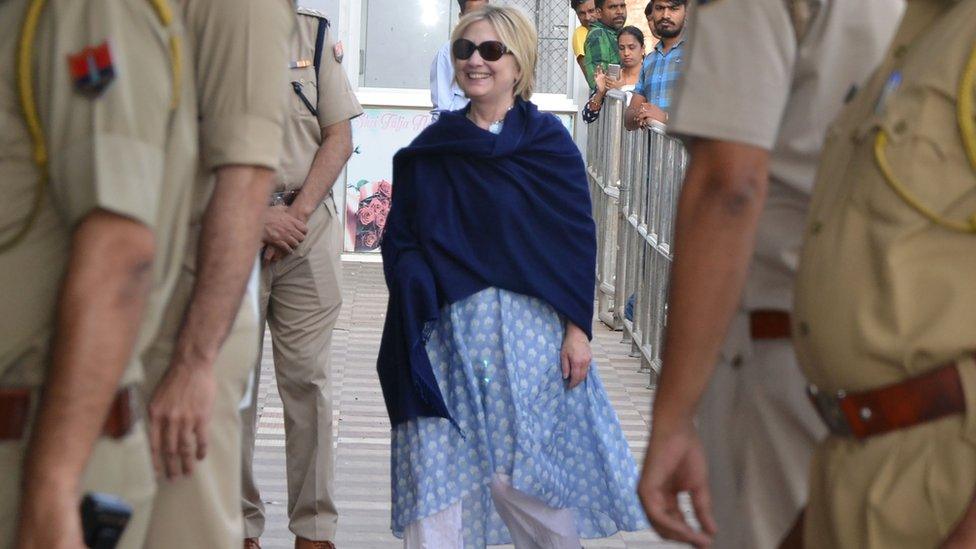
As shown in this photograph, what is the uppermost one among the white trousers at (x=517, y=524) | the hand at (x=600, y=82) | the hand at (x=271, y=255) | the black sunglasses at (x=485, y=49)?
the black sunglasses at (x=485, y=49)

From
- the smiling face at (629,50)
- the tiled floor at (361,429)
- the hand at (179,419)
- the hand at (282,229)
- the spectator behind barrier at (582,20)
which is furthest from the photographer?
the spectator behind barrier at (582,20)

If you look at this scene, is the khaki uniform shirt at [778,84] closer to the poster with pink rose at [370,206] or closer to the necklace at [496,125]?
the necklace at [496,125]

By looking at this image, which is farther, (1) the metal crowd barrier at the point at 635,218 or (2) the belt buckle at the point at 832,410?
(1) the metal crowd barrier at the point at 635,218

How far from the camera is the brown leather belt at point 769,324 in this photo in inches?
128

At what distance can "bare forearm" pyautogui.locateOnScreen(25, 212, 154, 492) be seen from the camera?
2488mm

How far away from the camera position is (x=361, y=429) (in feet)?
27.7

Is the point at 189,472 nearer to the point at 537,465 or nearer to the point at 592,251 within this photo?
the point at 537,465

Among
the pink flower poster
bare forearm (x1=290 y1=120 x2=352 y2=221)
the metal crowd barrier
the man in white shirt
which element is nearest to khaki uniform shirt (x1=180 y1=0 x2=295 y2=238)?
bare forearm (x1=290 y1=120 x2=352 y2=221)

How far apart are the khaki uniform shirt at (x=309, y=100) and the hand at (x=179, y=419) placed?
9.99ft

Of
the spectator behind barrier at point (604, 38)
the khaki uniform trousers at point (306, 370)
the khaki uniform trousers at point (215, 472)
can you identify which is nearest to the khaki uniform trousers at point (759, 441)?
the khaki uniform trousers at point (215, 472)

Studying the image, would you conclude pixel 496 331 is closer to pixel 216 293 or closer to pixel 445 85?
pixel 216 293

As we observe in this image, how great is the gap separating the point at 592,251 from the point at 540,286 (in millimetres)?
301

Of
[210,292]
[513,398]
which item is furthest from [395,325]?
[210,292]

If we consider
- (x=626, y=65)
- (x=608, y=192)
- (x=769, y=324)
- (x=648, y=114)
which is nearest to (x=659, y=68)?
(x=648, y=114)
